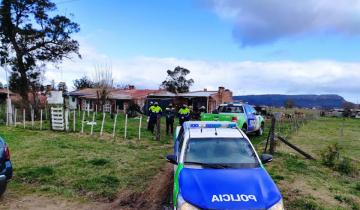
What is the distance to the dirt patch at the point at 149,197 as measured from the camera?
853 cm

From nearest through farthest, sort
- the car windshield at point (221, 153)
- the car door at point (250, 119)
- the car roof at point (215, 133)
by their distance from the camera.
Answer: the car windshield at point (221, 153)
the car roof at point (215, 133)
the car door at point (250, 119)

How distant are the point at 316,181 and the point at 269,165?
1.99m

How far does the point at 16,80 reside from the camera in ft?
124

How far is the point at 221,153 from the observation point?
7.63 meters

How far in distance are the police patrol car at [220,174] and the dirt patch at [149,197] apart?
1320 millimetres

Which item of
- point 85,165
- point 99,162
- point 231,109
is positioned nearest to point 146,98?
point 231,109

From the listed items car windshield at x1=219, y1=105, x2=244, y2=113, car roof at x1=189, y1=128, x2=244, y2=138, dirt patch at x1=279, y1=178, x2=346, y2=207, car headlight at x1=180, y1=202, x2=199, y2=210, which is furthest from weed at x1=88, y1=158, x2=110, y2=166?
car windshield at x1=219, y1=105, x2=244, y2=113

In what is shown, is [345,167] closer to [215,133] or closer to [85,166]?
[215,133]

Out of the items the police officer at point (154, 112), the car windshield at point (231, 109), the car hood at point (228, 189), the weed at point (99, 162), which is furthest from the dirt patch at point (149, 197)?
the police officer at point (154, 112)

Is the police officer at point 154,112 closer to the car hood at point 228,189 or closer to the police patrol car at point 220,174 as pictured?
the police patrol car at point 220,174

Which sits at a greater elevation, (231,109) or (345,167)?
(231,109)

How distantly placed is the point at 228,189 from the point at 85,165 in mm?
7014

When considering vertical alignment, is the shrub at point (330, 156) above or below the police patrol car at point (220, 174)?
below

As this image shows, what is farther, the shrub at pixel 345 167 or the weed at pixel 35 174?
the shrub at pixel 345 167
